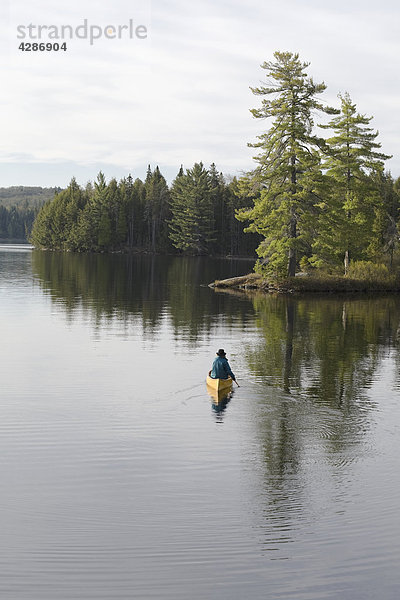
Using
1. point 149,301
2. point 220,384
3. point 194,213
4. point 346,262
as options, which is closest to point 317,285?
point 346,262

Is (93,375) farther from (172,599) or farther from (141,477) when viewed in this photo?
(172,599)

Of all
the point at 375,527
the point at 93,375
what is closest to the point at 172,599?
the point at 375,527

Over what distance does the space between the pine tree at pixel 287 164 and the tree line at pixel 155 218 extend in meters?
83.9

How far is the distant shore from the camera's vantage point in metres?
54.1

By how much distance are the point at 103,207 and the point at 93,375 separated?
440ft

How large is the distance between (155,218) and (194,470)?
139 metres

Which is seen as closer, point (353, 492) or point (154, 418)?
point (353, 492)

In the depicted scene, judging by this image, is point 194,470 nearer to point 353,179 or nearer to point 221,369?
point 221,369

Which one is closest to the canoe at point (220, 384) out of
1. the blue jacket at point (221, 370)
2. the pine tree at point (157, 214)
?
the blue jacket at point (221, 370)

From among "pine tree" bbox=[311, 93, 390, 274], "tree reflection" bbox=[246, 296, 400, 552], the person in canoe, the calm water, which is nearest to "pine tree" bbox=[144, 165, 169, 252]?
"pine tree" bbox=[311, 93, 390, 274]

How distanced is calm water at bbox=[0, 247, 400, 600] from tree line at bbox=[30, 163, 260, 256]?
11349 cm

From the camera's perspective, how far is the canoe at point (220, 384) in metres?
19.1

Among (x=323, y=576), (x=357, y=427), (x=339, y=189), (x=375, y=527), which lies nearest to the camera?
(x=323, y=576)

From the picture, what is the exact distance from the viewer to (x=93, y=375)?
70.4 feet
